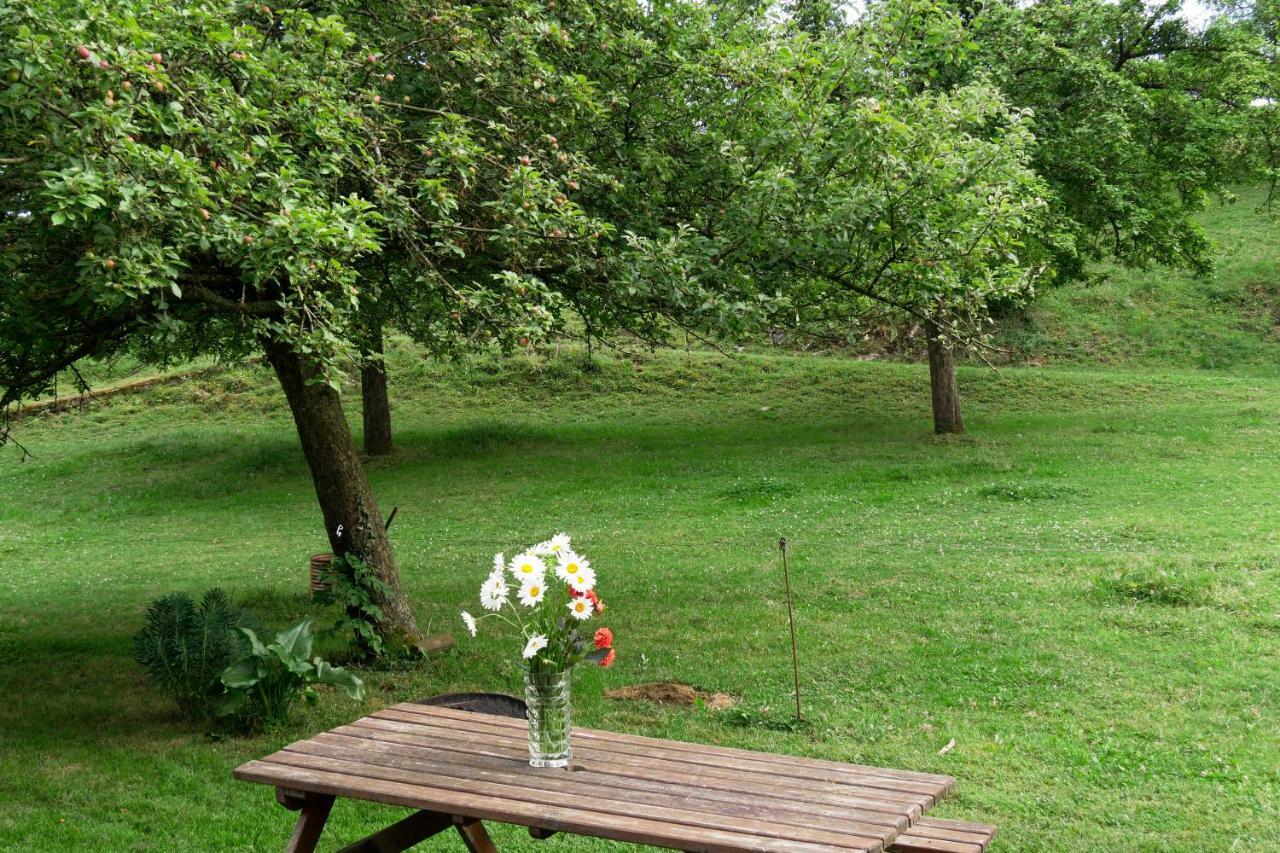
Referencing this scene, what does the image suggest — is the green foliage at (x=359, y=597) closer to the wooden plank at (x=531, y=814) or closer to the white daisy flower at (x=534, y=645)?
the wooden plank at (x=531, y=814)

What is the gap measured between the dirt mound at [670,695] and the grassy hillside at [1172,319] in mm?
21089

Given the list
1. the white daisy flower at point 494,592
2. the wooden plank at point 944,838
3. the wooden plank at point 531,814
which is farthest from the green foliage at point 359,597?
the wooden plank at point 944,838

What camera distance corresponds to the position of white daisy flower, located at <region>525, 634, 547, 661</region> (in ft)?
12.8

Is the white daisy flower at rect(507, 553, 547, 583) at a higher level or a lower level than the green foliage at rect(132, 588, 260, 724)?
higher

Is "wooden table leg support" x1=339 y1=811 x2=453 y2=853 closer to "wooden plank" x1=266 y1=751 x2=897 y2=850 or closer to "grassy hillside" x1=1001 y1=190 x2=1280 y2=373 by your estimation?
"wooden plank" x1=266 y1=751 x2=897 y2=850

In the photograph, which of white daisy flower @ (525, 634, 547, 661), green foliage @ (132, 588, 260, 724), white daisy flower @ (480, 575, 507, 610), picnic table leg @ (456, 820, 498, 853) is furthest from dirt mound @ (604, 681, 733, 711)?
white daisy flower @ (525, 634, 547, 661)

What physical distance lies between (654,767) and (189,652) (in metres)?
4.80

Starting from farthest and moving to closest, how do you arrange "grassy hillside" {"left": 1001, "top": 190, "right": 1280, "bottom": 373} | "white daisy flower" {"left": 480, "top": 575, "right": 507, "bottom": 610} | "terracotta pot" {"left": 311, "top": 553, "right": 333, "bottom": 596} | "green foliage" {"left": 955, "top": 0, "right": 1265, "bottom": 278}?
"grassy hillside" {"left": 1001, "top": 190, "right": 1280, "bottom": 373}, "green foliage" {"left": 955, "top": 0, "right": 1265, "bottom": 278}, "terracotta pot" {"left": 311, "top": 553, "right": 333, "bottom": 596}, "white daisy flower" {"left": 480, "top": 575, "right": 507, "bottom": 610}

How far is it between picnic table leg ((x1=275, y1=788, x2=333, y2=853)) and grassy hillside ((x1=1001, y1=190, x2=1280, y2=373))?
82.6ft

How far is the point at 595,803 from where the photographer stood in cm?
366

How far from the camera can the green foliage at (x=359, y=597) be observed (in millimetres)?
8805

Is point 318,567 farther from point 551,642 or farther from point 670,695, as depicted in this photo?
point 551,642

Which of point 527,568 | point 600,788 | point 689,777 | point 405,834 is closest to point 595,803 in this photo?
point 600,788

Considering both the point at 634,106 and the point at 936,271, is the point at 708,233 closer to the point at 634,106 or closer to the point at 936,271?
the point at 634,106
